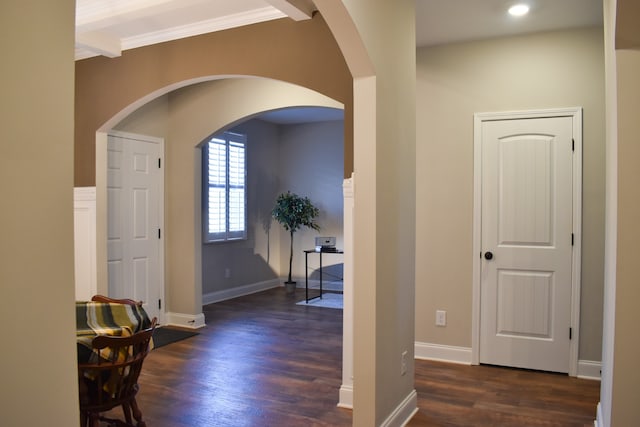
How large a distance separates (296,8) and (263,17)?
525 millimetres

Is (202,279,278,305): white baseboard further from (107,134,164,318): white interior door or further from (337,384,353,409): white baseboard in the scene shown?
(337,384,353,409): white baseboard

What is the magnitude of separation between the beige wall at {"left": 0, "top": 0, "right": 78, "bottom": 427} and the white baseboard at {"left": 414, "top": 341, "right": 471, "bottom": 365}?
3.83m

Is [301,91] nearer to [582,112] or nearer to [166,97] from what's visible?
[166,97]

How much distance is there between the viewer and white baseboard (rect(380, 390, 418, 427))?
2822 millimetres

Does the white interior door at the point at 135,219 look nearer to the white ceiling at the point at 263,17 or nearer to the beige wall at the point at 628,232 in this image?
the white ceiling at the point at 263,17

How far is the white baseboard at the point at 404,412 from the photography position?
2.82 m

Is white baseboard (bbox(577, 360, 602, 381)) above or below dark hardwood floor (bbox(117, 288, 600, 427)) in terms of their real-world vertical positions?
above

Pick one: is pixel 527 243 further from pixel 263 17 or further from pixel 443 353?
pixel 263 17

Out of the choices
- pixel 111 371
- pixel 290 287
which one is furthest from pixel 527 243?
pixel 290 287

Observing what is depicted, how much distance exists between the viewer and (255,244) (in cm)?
796

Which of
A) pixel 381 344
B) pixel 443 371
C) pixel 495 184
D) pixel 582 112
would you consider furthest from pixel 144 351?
pixel 582 112

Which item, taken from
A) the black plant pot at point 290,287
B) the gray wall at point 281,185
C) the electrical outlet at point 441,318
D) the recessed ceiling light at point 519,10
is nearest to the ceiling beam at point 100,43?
the gray wall at point 281,185

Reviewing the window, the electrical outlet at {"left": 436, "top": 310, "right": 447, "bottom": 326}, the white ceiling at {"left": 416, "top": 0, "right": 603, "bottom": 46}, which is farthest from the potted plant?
the white ceiling at {"left": 416, "top": 0, "right": 603, "bottom": 46}

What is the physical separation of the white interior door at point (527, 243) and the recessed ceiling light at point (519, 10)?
88 centimetres
